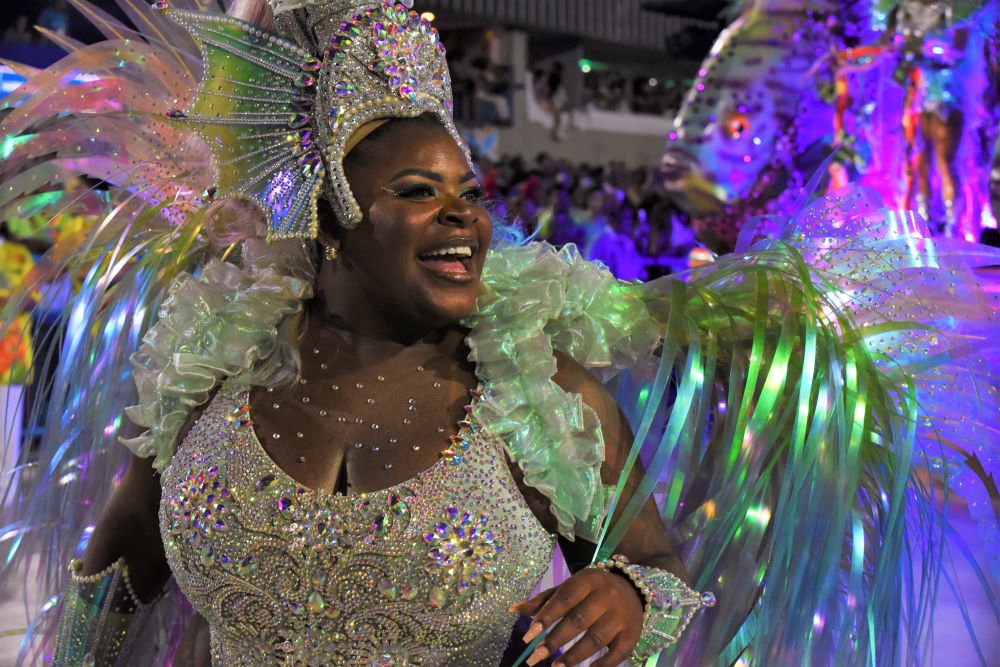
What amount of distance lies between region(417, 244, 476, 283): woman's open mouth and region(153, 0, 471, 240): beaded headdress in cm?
11

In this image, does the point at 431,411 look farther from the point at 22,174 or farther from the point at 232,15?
the point at 22,174

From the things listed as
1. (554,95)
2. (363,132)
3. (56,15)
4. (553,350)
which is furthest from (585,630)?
(554,95)

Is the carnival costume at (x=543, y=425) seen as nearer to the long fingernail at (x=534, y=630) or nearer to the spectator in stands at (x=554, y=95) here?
the long fingernail at (x=534, y=630)

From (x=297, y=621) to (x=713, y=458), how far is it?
579 mm

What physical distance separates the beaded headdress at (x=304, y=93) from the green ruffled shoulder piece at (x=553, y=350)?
20 cm

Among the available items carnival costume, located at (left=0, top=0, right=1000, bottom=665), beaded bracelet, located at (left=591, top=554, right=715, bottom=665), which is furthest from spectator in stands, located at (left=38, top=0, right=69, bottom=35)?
beaded bracelet, located at (left=591, top=554, right=715, bottom=665)

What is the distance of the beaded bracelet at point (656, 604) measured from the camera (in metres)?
1.36

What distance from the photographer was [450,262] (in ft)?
4.87

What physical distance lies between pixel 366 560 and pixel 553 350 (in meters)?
0.38

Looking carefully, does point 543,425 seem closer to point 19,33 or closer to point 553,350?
point 553,350

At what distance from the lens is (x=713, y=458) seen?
1.62 m

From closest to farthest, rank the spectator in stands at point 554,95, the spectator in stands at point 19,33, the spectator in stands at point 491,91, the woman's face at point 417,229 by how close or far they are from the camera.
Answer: the woman's face at point 417,229, the spectator in stands at point 19,33, the spectator in stands at point 491,91, the spectator in stands at point 554,95

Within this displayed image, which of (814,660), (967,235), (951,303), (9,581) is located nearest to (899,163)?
(967,235)

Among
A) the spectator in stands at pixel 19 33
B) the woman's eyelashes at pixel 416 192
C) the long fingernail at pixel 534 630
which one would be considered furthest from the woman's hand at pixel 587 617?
the spectator in stands at pixel 19 33
